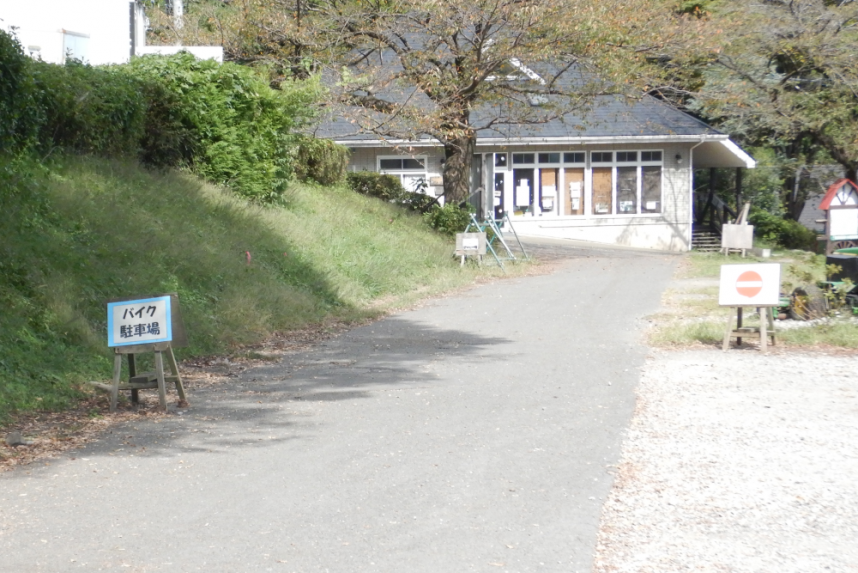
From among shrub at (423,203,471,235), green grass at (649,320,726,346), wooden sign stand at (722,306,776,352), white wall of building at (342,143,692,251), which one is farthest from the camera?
white wall of building at (342,143,692,251)

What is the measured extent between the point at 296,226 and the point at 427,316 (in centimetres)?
462

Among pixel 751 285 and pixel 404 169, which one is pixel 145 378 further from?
pixel 404 169

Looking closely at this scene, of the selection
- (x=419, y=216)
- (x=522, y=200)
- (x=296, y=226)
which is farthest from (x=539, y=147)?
(x=296, y=226)

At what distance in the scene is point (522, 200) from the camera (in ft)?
112

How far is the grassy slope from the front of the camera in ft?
33.9

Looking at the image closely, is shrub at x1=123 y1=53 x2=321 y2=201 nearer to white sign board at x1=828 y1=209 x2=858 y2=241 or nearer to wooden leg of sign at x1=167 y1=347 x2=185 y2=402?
wooden leg of sign at x1=167 y1=347 x2=185 y2=402

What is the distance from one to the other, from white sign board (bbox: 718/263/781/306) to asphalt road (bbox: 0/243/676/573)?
69.4 inches

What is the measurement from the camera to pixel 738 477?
7.04 meters

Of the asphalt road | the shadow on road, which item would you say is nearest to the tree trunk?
the shadow on road

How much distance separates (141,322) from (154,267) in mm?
4309

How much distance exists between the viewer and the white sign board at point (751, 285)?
42.2ft

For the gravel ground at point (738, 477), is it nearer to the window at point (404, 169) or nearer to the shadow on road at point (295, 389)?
the shadow on road at point (295, 389)

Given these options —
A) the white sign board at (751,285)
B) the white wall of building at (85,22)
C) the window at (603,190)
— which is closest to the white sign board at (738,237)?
the window at (603,190)

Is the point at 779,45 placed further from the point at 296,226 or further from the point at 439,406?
the point at 439,406
